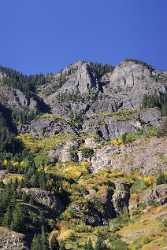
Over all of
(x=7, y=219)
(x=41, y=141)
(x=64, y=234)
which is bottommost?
(x=64, y=234)

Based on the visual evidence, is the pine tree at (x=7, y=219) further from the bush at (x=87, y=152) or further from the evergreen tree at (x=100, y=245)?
the bush at (x=87, y=152)

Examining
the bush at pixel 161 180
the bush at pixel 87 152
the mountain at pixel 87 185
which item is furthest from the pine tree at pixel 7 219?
the bush at pixel 87 152

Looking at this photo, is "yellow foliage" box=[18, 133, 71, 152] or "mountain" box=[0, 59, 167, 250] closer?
"mountain" box=[0, 59, 167, 250]

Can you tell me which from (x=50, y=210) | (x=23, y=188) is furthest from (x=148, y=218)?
(x=23, y=188)

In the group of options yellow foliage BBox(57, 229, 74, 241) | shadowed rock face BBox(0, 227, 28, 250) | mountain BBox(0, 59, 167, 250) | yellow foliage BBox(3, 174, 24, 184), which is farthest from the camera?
yellow foliage BBox(3, 174, 24, 184)

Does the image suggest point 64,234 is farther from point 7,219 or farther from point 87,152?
point 87,152

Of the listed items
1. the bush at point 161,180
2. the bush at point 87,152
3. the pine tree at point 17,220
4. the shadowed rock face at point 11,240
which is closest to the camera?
the shadowed rock face at point 11,240

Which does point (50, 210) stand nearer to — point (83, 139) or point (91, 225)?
point (91, 225)

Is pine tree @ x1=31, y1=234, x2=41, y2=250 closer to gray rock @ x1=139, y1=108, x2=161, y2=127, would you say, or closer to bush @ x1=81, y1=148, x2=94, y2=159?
bush @ x1=81, y1=148, x2=94, y2=159

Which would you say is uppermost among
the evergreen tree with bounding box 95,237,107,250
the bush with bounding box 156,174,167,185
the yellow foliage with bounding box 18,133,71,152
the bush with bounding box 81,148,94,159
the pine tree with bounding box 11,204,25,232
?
the yellow foliage with bounding box 18,133,71,152

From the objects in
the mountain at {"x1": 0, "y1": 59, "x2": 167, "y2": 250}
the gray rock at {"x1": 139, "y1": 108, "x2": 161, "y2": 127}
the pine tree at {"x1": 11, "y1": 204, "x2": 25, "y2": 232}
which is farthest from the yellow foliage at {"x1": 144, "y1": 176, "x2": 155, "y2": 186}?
the gray rock at {"x1": 139, "y1": 108, "x2": 161, "y2": 127}

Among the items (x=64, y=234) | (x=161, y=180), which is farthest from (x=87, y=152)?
(x=64, y=234)

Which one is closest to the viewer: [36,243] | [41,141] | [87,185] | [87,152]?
[36,243]

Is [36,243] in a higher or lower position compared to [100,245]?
higher
